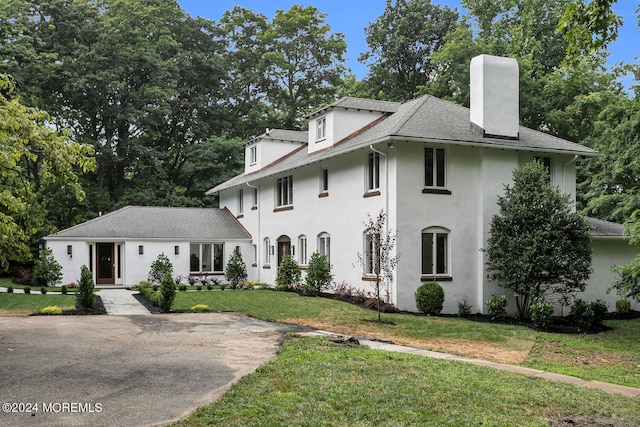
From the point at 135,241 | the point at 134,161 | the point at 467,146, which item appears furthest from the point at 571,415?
the point at 134,161

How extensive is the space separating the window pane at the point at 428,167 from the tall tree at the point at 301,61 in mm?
27385

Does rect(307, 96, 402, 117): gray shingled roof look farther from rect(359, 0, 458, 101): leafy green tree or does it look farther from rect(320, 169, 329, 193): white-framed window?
rect(359, 0, 458, 101): leafy green tree

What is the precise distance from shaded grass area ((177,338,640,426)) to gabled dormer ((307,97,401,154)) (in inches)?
581

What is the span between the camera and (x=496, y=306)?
17.3 metres

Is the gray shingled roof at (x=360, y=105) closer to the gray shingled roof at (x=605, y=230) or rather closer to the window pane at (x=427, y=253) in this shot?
the window pane at (x=427, y=253)

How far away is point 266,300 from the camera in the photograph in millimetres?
19719

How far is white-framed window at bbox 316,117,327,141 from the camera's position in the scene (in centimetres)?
2302

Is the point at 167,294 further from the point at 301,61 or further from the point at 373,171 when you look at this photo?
the point at 301,61

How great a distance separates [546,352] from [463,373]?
486cm

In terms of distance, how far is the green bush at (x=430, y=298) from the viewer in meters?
17.5

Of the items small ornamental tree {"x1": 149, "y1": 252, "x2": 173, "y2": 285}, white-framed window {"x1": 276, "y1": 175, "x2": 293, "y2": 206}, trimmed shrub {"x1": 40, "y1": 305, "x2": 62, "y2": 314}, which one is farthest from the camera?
small ornamental tree {"x1": 149, "y1": 252, "x2": 173, "y2": 285}

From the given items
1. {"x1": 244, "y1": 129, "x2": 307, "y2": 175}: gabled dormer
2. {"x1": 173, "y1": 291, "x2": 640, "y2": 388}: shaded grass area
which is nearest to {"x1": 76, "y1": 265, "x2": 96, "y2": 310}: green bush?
{"x1": 173, "y1": 291, "x2": 640, "y2": 388}: shaded grass area

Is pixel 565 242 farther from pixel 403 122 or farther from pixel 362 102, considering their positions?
pixel 362 102

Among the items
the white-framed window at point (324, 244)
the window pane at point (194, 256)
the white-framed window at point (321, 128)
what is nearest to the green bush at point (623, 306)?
the white-framed window at point (324, 244)
